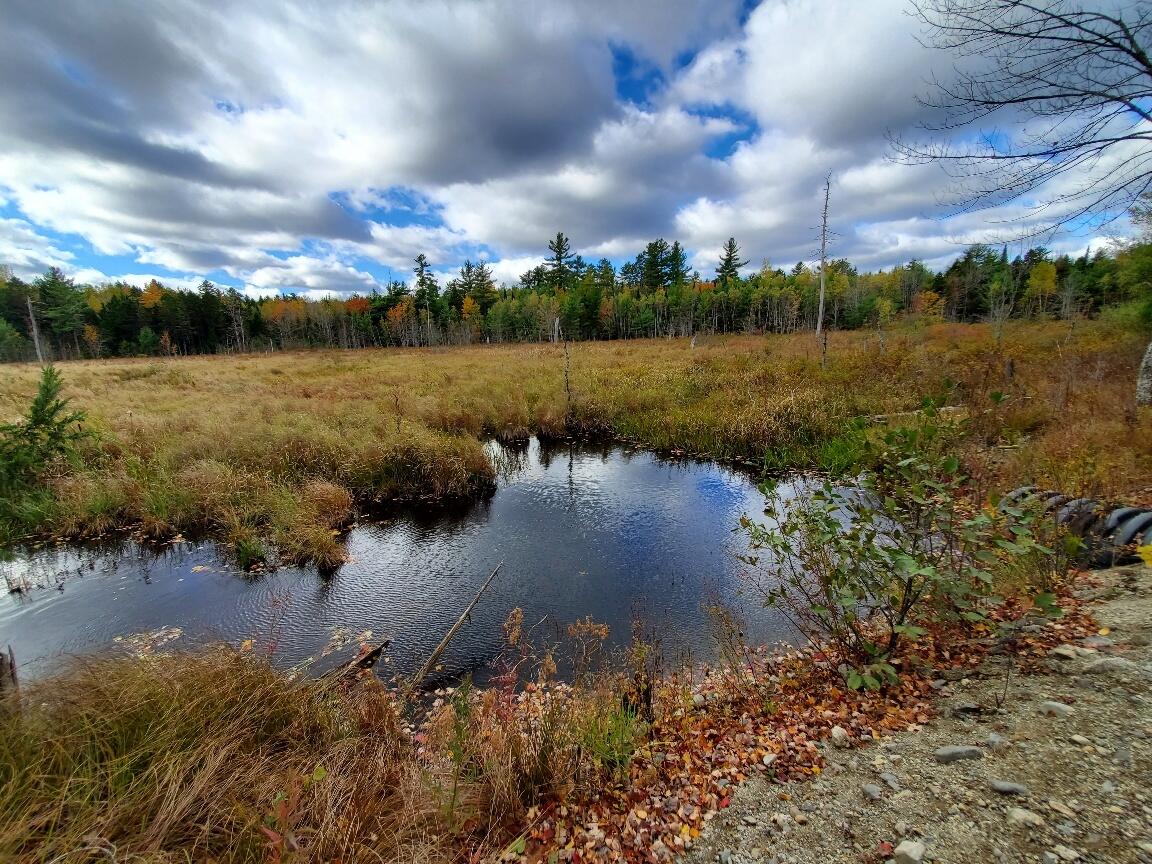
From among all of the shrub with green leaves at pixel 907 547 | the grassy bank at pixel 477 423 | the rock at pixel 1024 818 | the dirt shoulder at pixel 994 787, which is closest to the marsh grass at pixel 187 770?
the dirt shoulder at pixel 994 787

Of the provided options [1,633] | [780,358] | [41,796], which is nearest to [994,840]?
[41,796]

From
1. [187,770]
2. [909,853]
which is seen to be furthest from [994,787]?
[187,770]

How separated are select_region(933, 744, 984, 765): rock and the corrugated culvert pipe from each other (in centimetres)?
315

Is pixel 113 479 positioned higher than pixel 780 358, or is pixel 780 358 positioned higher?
pixel 780 358

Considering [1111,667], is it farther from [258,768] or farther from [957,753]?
[258,768]

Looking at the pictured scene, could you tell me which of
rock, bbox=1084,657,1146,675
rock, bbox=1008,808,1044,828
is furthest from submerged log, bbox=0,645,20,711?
rock, bbox=1084,657,1146,675

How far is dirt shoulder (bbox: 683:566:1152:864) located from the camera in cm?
196

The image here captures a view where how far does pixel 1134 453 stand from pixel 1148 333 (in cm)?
1833

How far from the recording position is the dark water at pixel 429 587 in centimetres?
582

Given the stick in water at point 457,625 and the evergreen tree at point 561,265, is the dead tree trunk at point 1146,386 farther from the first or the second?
the evergreen tree at point 561,265

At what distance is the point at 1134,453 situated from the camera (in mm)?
6781

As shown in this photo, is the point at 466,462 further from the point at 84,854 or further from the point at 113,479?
the point at 84,854

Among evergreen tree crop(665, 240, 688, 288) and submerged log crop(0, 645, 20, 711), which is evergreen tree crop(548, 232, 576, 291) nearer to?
evergreen tree crop(665, 240, 688, 288)

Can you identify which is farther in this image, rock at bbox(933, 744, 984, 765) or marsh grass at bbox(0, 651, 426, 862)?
rock at bbox(933, 744, 984, 765)
